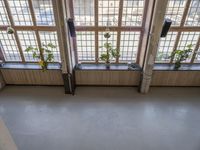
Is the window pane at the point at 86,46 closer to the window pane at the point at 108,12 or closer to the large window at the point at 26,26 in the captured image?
the window pane at the point at 108,12

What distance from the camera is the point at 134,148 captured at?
412 cm

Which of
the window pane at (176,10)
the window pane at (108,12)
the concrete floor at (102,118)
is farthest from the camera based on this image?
the window pane at (108,12)

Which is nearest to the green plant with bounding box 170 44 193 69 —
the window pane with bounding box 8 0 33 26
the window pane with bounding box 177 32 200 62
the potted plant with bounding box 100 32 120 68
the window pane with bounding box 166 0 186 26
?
the window pane with bounding box 177 32 200 62

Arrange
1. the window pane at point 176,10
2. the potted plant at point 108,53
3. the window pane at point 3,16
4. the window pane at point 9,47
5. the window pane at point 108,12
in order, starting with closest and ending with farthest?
the window pane at point 176,10 < the window pane at point 108,12 < the window pane at point 3,16 < the potted plant at point 108,53 < the window pane at point 9,47

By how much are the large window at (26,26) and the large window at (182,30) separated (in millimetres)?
4172

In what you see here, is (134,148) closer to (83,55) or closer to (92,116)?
(92,116)

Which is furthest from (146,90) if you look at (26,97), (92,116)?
(26,97)

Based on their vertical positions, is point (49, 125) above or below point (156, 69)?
below

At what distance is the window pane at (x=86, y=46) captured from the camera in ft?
19.5

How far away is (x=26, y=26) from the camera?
5742 millimetres

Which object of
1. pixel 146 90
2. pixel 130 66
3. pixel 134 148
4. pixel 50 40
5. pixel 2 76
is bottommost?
pixel 134 148

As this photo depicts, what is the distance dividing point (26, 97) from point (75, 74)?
80.9 inches

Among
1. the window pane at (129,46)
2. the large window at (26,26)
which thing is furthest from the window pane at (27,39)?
the window pane at (129,46)

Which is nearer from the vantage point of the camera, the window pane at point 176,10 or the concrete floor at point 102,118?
the concrete floor at point 102,118
